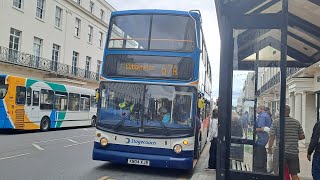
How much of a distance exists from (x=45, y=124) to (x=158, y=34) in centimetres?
1317

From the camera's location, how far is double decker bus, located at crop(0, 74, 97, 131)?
1716 cm

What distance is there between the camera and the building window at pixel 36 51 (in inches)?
1229

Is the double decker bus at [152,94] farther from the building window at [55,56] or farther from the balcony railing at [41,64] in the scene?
the building window at [55,56]

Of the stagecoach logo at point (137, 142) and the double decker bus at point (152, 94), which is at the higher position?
the double decker bus at point (152, 94)

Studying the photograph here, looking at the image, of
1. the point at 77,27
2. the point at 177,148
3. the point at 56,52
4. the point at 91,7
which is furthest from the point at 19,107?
the point at 91,7

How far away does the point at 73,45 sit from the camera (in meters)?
38.4

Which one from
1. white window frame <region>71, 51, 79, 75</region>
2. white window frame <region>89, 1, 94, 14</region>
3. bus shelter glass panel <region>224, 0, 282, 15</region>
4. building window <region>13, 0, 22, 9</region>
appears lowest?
bus shelter glass panel <region>224, 0, 282, 15</region>

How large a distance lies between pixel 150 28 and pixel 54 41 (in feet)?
90.2

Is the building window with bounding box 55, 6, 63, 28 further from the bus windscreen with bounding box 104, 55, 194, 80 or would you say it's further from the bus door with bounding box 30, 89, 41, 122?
the bus windscreen with bounding box 104, 55, 194, 80

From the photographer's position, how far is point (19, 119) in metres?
17.8

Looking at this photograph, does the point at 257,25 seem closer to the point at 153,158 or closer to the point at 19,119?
the point at 153,158

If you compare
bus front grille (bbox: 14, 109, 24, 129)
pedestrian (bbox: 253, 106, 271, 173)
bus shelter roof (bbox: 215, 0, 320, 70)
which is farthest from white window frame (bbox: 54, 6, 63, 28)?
pedestrian (bbox: 253, 106, 271, 173)

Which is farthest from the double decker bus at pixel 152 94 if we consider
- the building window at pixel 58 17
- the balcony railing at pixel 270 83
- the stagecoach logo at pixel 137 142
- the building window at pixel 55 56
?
the building window at pixel 58 17

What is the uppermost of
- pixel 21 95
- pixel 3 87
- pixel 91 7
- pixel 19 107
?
pixel 91 7
